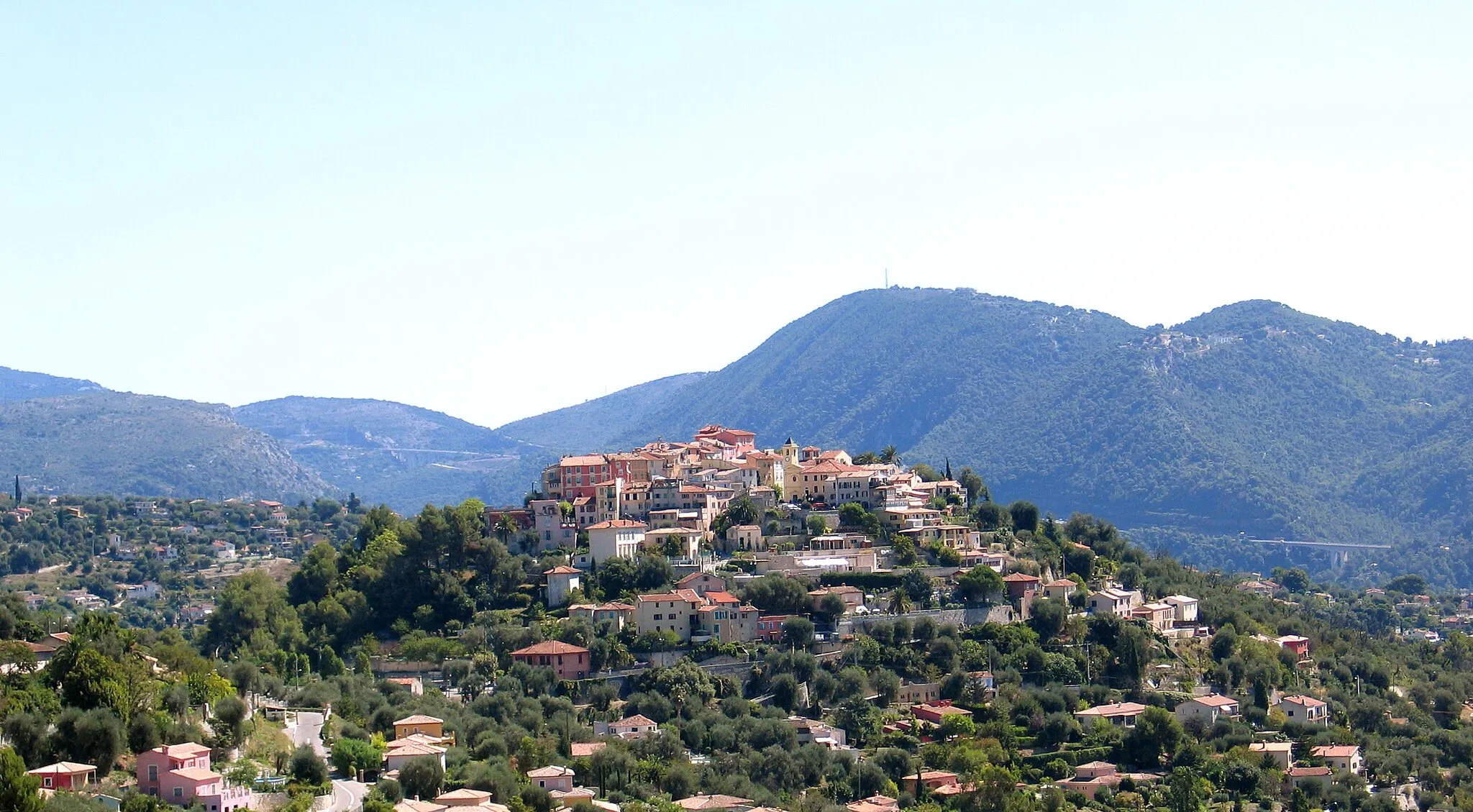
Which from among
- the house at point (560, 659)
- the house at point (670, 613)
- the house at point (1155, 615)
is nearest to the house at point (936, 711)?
Answer: the house at point (670, 613)

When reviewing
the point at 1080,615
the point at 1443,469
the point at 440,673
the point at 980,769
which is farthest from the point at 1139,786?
the point at 1443,469

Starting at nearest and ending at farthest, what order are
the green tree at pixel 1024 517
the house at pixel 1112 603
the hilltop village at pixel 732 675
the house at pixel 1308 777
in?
the hilltop village at pixel 732 675
the house at pixel 1308 777
the house at pixel 1112 603
the green tree at pixel 1024 517

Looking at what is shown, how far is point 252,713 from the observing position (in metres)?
53.9

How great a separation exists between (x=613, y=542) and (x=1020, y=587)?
45.3 ft

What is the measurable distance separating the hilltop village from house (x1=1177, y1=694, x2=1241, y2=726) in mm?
273

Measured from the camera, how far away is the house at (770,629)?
6688 cm

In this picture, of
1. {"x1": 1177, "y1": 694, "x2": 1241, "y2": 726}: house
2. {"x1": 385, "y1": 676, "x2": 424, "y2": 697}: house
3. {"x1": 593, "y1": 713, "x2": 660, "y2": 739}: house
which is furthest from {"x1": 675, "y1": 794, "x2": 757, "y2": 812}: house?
{"x1": 1177, "y1": 694, "x2": 1241, "y2": 726}: house

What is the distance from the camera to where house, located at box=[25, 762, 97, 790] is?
42.5 m

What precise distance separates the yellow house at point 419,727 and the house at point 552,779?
3.93 meters

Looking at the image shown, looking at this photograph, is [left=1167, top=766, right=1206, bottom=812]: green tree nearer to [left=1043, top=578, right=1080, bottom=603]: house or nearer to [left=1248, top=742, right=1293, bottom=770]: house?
[left=1248, top=742, right=1293, bottom=770]: house

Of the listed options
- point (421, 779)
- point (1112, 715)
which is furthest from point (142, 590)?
point (421, 779)

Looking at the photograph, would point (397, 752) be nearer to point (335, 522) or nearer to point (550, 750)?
point (550, 750)

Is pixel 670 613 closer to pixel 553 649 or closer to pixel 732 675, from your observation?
pixel 732 675

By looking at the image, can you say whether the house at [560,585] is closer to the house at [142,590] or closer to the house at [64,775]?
the house at [64,775]
